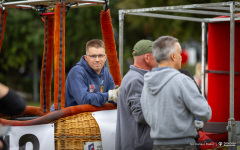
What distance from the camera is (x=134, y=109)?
155 inches

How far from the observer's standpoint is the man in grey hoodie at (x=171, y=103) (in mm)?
3379

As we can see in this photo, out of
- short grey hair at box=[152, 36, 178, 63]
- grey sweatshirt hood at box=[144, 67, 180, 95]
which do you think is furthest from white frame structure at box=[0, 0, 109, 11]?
grey sweatshirt hood at box=[144, 67, 180, 95]

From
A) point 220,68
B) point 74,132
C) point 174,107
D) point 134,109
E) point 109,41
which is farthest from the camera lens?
point 220,68

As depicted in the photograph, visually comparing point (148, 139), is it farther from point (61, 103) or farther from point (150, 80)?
point (61, 103)

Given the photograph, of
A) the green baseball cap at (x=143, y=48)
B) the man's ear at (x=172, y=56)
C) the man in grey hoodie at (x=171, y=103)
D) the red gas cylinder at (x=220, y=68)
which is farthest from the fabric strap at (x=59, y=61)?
the red gas cylinder at (x=220, y=68)

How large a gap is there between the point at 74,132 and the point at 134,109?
90cm

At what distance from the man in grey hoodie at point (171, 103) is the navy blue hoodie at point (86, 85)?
1.34 metres

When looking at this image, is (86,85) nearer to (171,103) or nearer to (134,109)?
(134,109)

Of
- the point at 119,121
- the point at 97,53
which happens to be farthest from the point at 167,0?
the point at 119,121

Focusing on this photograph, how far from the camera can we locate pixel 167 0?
14578mm

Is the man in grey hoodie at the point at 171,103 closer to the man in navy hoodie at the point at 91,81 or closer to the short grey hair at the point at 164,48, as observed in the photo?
the short grey hair at the point at 164,48

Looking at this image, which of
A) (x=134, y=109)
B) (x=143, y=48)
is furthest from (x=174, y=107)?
(x=143, y=48)

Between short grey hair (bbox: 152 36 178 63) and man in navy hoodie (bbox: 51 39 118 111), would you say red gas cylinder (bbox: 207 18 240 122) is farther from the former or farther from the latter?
short grey hair (bbox: 152 36 178 63)

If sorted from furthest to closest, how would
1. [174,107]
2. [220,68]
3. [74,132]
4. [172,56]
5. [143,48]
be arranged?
[220,68] < [74,132] < [143,48] < [172,56] < [174,107]
